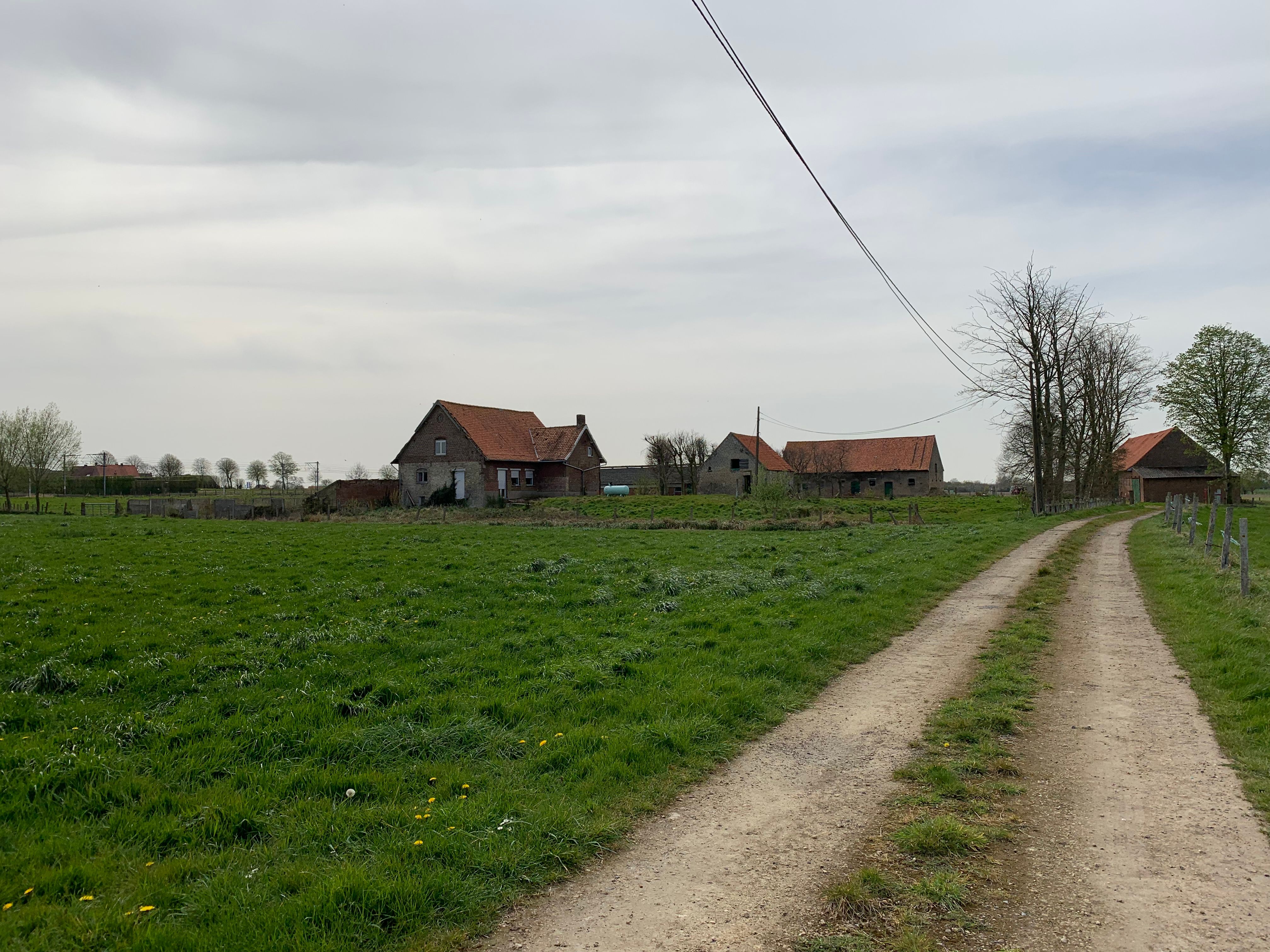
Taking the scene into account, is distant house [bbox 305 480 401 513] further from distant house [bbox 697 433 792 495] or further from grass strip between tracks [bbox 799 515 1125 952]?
grass strip between tracks [bbox 799 515 1125 952]

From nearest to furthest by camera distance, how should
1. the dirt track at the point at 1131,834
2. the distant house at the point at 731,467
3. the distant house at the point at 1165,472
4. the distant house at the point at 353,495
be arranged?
1. the dirt track at the point at 1131,834
2. the distant house at the point at 353,495
3. the distant house at the point at 1165,472
4. the distant house at the point at 731,467

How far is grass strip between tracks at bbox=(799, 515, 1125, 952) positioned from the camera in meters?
4.01

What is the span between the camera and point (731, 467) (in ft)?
241

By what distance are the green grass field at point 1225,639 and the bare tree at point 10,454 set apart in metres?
63.0

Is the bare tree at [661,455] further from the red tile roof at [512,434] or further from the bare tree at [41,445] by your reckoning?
the bare tree at [41,445]

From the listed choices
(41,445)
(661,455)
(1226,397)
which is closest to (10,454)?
(41,445)

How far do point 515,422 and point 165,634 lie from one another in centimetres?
4927

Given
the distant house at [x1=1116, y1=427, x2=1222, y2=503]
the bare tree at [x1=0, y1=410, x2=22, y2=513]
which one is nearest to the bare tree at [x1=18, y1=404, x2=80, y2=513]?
the bare tree at [x1=0, y1=410, x2=22, y2=513]

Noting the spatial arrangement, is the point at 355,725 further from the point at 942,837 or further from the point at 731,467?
the point at 731,467

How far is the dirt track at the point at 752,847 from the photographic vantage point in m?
4.04

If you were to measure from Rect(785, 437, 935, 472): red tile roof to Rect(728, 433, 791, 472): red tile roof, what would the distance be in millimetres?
1983

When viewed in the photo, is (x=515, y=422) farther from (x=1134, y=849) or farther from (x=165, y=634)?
(x=1134, y=849)

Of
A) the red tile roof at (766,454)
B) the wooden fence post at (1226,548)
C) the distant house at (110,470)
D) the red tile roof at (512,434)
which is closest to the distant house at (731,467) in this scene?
the red tile roof at (766,454)

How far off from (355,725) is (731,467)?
221ft
